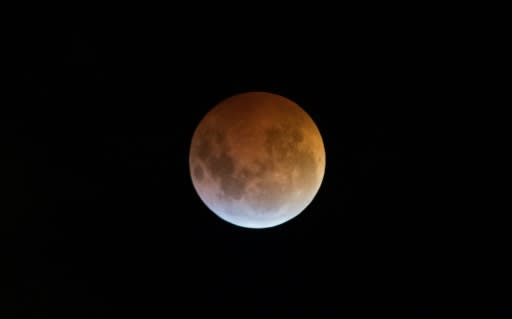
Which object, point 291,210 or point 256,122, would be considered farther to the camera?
point 291,210

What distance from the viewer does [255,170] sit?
18.7 ft

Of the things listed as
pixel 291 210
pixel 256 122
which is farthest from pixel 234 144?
pixel 291 210

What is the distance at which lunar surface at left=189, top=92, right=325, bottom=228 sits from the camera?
5699 mm

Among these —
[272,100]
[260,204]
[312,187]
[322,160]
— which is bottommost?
[260,204]

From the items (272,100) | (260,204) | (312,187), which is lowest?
(260,204)

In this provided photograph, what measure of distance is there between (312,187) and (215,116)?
5.63 ft

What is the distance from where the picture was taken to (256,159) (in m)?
5.66

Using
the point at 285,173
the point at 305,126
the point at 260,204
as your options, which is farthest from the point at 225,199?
the point at 305,126

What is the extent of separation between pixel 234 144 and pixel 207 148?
0.49 meters

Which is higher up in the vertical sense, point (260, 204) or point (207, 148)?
point (207, 148)

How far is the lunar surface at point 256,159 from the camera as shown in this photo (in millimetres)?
5699

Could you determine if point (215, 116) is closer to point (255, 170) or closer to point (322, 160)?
point (255, 170)

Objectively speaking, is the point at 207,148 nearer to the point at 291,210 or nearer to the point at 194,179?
the point at 194,179

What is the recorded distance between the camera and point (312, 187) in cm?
623
